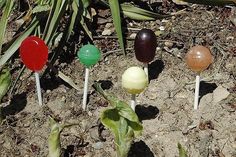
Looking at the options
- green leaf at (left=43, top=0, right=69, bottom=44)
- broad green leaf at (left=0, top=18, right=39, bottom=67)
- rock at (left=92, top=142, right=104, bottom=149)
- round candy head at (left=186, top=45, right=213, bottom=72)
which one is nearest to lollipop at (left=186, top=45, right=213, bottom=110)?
round candy head at (left=186, top=45, right=213, bottom=72)

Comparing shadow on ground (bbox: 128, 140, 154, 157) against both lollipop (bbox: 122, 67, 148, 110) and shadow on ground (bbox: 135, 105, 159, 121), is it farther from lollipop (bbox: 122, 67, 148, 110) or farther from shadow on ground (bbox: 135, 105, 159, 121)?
lollipop (bbox: 122, 67, 148, 110)

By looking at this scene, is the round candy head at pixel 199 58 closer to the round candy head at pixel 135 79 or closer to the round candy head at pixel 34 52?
the round candy head at pixel 135 79

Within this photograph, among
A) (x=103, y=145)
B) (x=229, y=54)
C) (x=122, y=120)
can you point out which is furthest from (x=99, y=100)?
(x=229, y=54)

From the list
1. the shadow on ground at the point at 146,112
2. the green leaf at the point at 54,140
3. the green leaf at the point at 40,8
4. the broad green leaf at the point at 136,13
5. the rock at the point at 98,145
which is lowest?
the rock at the point at 98,145

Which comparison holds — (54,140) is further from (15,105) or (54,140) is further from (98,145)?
(15,105)

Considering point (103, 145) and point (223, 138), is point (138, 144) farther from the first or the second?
point (223, 138)

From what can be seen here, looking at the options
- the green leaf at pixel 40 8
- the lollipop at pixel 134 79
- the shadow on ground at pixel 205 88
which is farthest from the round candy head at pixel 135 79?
the green leaf at pixel 40 8
